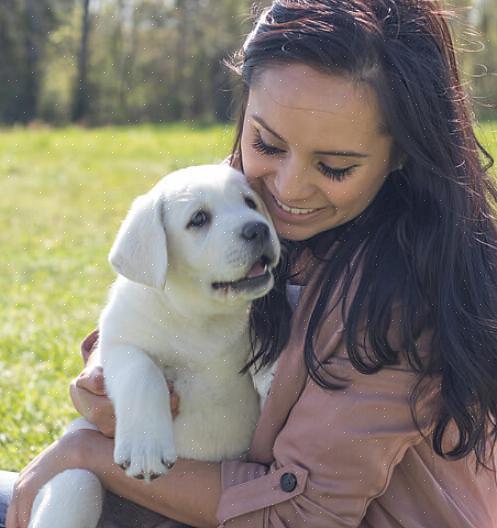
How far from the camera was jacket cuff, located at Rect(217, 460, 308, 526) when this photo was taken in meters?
2.31

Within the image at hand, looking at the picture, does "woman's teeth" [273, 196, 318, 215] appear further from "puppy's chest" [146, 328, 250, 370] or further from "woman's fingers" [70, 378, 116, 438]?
"woman's fingers" [70, 378, 116, 438]

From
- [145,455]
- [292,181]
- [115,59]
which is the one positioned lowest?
[115,59]

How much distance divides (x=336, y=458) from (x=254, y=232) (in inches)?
23.6

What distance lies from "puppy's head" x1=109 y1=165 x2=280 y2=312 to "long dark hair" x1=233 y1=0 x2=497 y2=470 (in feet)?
0.57

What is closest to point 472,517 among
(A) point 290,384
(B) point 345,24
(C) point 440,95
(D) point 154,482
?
(A) point 290,384

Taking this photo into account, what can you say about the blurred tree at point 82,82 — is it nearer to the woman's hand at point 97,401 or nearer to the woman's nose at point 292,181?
the woman's hand at point 97,401

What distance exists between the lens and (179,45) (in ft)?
65.0

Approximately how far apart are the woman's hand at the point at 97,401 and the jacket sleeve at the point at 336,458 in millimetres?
390

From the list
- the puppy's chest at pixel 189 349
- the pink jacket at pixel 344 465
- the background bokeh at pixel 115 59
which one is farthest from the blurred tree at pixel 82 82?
the pink jacket at pixel 344 465

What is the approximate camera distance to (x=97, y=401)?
2.66 m

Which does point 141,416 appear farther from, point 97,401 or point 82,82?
point 82,82

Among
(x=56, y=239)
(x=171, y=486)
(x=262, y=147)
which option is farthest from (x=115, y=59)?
(x=171, y=486)

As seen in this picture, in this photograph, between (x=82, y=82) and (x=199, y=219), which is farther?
(x=82, y=82)

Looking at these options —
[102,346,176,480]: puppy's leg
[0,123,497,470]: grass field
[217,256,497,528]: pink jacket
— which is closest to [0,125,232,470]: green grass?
[0,123,497,470]: grass field
